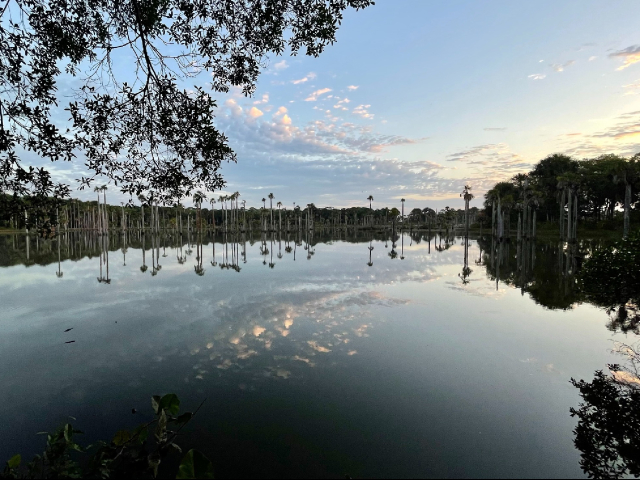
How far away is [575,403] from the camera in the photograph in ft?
19.3

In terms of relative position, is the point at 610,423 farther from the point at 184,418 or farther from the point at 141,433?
the point at 141,433

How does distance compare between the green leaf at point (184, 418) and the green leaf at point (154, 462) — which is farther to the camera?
the green leaf at point (184, 418)

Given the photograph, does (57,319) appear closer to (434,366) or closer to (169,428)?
(169,428)

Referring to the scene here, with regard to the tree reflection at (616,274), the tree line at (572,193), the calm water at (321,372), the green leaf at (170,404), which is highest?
the tree line at (572,193)

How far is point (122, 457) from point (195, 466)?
183 cm

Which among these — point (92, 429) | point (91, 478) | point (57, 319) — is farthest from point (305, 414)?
point (57, 319)

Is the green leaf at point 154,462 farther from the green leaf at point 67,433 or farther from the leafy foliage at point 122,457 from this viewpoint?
the green leaf at point 67,433

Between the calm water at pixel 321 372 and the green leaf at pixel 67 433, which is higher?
the green leaf at pixel 67 433

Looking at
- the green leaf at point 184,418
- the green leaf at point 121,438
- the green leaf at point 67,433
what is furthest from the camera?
the green leaf at point 184,418

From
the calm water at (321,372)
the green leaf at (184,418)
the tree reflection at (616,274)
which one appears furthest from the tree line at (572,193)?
the green leaf at (184,418)

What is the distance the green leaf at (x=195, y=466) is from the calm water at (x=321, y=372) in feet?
3.45

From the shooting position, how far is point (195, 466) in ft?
10.8

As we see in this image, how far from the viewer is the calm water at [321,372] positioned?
15.1ft

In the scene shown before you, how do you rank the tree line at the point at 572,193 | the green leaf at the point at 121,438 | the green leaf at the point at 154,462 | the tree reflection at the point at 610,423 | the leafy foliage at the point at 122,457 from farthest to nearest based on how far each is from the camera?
the tree line at the point at 572,193 < the tree reflection at the point at 610,423 < the green leaf at the point at 121,438 < the green leaf at the point at 154,462 < the leafy foliage at the point at 122,457
